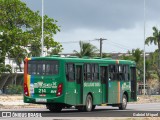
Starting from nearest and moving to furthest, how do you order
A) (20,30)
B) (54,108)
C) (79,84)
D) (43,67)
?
(43,67), (79,84), (54,108), (20,30)

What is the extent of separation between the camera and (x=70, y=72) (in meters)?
30.2

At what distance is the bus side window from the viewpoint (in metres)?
29.9

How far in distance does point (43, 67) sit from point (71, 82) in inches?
61.1

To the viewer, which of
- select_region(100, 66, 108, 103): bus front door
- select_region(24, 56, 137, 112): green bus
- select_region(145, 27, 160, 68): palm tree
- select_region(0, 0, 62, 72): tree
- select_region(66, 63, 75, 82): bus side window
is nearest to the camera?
select_region(24, 56, 137, 112): green bus

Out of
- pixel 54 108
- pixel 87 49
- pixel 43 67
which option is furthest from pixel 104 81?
pixel 87 49

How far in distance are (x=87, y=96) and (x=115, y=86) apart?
337cm

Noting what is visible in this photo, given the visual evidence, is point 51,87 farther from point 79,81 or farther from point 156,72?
point 156,72

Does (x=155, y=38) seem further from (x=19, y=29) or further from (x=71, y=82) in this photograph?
(x=71, y=82)

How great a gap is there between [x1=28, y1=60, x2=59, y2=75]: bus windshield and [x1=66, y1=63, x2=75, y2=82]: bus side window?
1.85 feet

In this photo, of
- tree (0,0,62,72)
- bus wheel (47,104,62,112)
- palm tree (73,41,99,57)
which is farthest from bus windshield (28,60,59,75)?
palm tree (73,41,99,57)

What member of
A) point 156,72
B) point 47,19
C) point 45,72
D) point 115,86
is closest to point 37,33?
point 47,19

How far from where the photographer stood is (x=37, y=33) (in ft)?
216

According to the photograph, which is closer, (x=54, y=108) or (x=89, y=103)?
(x=54, y=108)

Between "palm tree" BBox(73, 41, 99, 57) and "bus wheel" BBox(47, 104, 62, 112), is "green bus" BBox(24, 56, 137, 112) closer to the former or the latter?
"bus wheel" BBox(47, 104, 62, 112)
